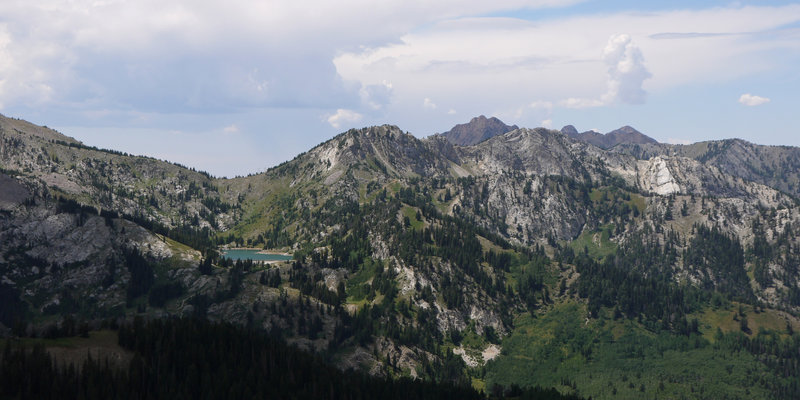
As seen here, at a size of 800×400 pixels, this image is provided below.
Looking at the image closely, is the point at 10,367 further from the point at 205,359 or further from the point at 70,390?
the point at 205,359

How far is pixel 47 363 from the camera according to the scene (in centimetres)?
13600

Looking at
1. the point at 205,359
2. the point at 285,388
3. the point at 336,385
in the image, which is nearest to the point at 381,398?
the point at 336,385

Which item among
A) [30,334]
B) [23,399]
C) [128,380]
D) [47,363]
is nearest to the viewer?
[23,399]

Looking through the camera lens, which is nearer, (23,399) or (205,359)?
(23,399)

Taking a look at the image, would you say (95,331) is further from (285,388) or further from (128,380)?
(285,388)

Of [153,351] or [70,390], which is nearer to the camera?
[70,390]

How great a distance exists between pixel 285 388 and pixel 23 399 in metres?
Answer: 68.2

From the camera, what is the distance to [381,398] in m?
178

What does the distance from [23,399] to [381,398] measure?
98108mm

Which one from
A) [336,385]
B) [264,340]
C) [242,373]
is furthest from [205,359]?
[336,385]

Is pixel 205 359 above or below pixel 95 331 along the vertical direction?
below

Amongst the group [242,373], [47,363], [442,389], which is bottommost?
[442,389]

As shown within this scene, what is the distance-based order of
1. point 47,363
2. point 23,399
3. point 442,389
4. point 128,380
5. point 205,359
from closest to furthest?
point 23,399 < point 47,363 < point 128,380 < point 205,359 < point 442,389

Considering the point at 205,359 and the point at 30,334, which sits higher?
the point at 30,334
